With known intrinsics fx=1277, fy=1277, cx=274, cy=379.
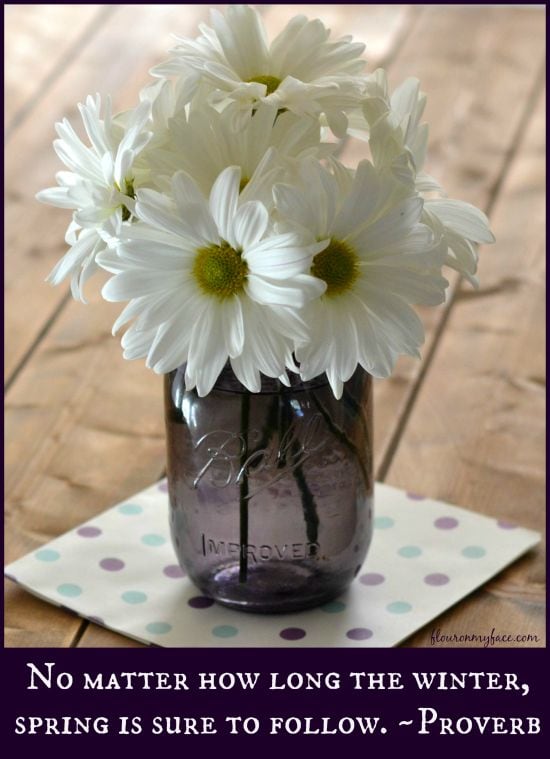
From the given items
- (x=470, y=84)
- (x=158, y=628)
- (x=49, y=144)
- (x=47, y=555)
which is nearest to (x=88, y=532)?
(x=47, y=555)

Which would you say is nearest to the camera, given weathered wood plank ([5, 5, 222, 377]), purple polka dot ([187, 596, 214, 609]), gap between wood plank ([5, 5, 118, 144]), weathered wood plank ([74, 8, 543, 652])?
purple polka dot ([187, 596, 214, 609])

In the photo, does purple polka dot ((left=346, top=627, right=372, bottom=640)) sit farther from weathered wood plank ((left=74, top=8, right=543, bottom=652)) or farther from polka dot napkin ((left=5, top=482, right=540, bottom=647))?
weathered wood plank ((left=74, top=8, right=543, bottom=652))

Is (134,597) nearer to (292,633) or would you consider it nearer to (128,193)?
(292,633)

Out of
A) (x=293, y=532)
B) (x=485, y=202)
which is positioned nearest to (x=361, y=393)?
(x=293, y=532)

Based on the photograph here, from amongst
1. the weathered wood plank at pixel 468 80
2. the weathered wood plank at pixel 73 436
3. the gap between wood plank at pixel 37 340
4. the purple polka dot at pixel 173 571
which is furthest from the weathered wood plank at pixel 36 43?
the purple polka dot at pixel 173 571

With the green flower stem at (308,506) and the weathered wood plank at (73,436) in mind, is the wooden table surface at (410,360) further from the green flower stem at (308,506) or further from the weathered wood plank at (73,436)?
the green flower stem at (308,506)

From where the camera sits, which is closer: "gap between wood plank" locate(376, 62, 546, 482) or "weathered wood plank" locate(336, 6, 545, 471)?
"gap between wood plank" locate(376, 62, 546, 482)

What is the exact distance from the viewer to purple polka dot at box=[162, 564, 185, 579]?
932 millimetres

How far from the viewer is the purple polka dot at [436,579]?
92 centimetres

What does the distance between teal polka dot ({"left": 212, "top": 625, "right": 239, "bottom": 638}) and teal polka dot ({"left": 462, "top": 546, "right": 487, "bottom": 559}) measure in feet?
0.64

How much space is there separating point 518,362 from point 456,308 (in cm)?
12

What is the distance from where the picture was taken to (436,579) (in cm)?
92

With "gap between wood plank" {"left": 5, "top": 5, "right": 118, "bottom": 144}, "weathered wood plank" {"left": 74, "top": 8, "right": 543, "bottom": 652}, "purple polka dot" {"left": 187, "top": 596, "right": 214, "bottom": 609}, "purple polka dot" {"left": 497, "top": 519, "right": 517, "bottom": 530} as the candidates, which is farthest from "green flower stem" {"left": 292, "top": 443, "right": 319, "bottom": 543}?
"gap between wood plank" {"left": 5, "top": 5, "right": 118, "bottom": 144}

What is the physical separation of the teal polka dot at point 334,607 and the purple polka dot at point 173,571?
11cm
